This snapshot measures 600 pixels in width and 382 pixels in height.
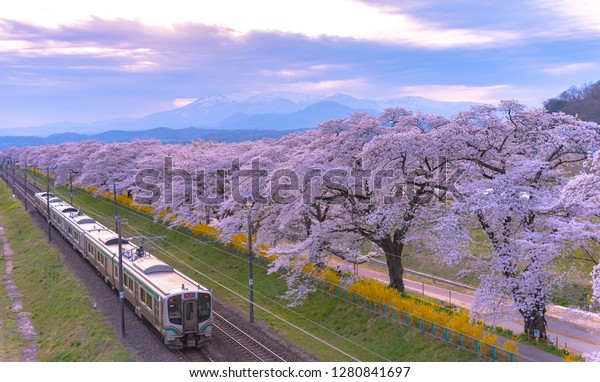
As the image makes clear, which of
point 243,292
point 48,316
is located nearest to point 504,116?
point 243,292

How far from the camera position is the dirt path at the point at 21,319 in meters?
27.7

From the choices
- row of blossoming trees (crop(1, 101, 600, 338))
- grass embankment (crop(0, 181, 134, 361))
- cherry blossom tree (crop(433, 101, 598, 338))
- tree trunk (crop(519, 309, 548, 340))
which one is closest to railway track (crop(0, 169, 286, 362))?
grass embankment (crop(0, 181, 134, 361))

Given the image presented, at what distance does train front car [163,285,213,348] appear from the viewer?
2284 centimetres

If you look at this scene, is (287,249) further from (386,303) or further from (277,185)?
(386,303)

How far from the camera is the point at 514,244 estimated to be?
2333cm

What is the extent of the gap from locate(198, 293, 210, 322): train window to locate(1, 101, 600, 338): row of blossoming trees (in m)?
7.23

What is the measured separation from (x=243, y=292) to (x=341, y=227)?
895 cm

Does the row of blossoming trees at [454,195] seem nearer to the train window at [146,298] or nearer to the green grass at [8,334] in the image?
the train window at [146,298]

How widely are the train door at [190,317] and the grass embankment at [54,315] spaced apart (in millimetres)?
2934

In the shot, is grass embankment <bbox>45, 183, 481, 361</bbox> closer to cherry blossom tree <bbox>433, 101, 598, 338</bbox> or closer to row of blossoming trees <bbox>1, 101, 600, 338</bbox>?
row of blossoming trees <bbox>1, 101, 600, 338</bbox>

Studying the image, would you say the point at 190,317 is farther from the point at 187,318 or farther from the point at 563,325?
the point at 563,325

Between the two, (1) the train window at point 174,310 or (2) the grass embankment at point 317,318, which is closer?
(1) the train window at point 174,310

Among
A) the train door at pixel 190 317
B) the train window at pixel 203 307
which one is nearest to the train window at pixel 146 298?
the train door at pixel 190 317

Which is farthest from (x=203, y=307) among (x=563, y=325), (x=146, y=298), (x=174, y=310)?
(x=563, y=325)
